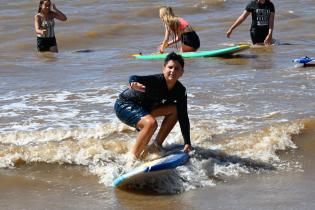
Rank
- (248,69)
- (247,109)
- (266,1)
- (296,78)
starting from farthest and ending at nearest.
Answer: (266,1), (248,69), (296,78), (247,109)

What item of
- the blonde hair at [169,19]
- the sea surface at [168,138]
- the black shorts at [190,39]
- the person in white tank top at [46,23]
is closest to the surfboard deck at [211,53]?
the sea surface at [168,138]

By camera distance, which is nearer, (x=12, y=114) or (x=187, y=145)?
(x=187, y=145)

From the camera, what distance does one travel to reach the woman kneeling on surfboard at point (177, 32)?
36.9ft

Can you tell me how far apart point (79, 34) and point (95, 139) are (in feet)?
30.6

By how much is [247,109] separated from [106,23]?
9.85m

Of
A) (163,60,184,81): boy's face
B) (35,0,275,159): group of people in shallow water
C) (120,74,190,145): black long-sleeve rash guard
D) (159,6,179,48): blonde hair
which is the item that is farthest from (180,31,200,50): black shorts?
(163,60,184,81): boy's face

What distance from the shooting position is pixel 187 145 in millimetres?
5590

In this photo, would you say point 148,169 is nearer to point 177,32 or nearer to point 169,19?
point 169,19

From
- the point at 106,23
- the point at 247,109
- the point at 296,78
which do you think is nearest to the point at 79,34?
the point at 106,23

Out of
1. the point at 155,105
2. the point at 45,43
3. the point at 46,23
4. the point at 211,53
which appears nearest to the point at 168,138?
the point at 155,105

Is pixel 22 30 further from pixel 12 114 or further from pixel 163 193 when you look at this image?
pixel 163 193

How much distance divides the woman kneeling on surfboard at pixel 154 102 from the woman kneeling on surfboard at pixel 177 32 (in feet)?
18.2

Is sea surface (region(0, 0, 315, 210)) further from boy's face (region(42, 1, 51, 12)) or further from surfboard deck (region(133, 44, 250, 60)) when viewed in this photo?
boy's face (region(42, 1, 51, 12))

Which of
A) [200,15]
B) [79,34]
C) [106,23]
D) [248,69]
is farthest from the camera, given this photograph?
[200,15]
